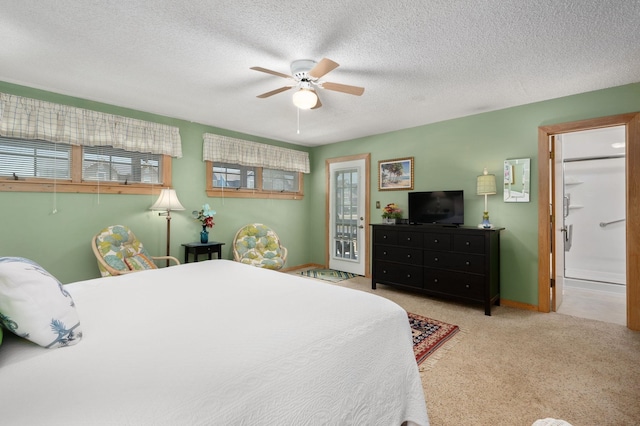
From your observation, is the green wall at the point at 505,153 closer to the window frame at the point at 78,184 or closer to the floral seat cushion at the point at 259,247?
the floral seat cushion at the point at 259,247

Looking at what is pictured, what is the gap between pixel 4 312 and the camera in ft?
3.51

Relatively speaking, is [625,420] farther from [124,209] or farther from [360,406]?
[124,209]

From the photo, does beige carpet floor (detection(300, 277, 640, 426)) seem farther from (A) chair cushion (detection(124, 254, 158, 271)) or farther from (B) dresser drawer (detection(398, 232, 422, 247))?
(A) chair cushion (detection(124, 254, 158, 271))

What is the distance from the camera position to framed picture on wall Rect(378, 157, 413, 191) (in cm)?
472

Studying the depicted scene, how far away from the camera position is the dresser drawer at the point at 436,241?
379 centimetres

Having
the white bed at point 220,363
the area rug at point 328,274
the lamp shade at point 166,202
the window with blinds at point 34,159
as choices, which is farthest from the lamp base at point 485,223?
the window with blinds at point 34,159

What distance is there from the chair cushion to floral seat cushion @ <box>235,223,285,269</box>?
1235 mm

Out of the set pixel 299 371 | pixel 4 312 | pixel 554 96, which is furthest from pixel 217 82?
pixel 554 96

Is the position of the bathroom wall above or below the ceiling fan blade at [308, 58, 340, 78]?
below

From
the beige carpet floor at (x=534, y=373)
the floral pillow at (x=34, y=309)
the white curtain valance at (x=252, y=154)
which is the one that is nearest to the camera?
the floral pillow at (x=34, y=309)

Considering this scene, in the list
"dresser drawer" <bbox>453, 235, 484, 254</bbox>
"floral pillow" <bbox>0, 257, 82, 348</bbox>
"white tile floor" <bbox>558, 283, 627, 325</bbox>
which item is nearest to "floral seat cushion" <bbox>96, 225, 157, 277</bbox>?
"floral pillow" <bbox>0, 257, 82, 348</bbox>

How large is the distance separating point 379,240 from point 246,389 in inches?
146

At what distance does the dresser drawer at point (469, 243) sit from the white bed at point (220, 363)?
2307 millimetres

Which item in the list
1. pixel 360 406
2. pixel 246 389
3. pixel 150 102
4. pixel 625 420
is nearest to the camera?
pixel 246 389
